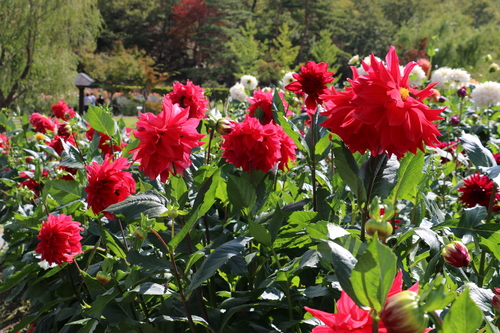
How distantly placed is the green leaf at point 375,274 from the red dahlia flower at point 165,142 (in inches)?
19.6

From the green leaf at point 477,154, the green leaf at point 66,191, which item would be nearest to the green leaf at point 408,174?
the green leaf at point 477,154

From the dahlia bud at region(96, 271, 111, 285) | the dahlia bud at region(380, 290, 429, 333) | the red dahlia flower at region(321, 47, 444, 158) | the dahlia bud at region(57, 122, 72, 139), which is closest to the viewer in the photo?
the dahlia bud at region(380, 290, 429, 333)

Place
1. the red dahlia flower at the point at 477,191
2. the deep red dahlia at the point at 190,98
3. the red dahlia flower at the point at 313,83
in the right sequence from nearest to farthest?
1. the red dahlia flower at the point at 313,83
2. the red dahlia flower at the point at 477,191
3. the deep red dahlia at the point at 190,98

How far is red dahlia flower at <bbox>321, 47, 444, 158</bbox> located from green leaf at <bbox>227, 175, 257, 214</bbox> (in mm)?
303

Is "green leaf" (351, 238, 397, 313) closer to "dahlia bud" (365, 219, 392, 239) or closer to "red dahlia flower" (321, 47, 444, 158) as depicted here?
"dahlia bud" (365, 219, 392, 239)

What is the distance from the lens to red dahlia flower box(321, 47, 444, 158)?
604mm

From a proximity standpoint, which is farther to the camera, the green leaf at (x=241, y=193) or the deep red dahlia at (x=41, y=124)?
the deep red dahlia at (x=41, y=124)

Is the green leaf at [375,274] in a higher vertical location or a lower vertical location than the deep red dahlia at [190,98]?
higher

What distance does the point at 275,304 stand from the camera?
87cm

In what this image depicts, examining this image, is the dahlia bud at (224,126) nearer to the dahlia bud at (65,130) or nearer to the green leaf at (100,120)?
the green leaf at (100,120)

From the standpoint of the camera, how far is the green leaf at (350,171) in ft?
2.46

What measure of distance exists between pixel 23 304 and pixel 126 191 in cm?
216

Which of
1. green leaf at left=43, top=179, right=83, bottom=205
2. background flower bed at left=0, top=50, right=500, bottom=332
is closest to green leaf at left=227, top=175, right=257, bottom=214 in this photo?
background flower bed at left=0, top=50, right=500, bottom=332

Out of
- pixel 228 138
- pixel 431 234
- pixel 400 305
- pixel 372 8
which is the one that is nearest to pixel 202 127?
pixel 228 138
